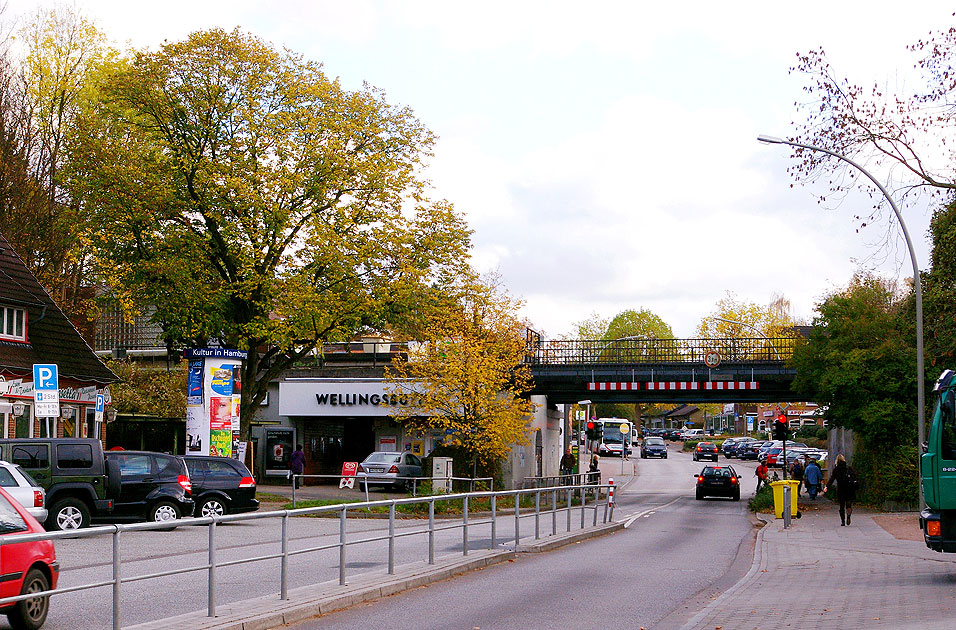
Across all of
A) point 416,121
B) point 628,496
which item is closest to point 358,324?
point 416,121

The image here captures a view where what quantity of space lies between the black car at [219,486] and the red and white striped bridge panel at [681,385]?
2057cm

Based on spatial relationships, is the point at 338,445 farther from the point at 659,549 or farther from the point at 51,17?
the point at 659,549

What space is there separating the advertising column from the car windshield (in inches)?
304

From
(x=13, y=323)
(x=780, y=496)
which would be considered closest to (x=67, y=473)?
(x=13, y=323)

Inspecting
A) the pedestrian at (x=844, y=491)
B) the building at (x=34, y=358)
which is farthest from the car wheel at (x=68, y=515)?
the pedestrian at (x=844, y=491)

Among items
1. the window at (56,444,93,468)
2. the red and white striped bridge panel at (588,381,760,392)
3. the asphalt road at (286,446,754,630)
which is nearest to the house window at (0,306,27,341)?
the window at (56,444,93,468)

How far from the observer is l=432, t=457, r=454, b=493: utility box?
108 ft

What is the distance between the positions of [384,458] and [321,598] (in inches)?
1036

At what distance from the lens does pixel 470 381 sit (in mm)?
35562

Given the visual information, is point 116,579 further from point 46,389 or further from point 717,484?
point 717,484

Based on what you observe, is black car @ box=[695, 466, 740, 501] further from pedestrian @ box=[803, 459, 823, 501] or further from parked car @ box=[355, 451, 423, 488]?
parked car @ box=[355, 451, 423, 488]

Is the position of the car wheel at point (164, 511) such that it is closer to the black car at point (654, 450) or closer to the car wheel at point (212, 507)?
the car wheel at point (212, 507)

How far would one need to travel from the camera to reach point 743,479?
205 feet

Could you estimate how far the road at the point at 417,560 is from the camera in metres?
8.40
